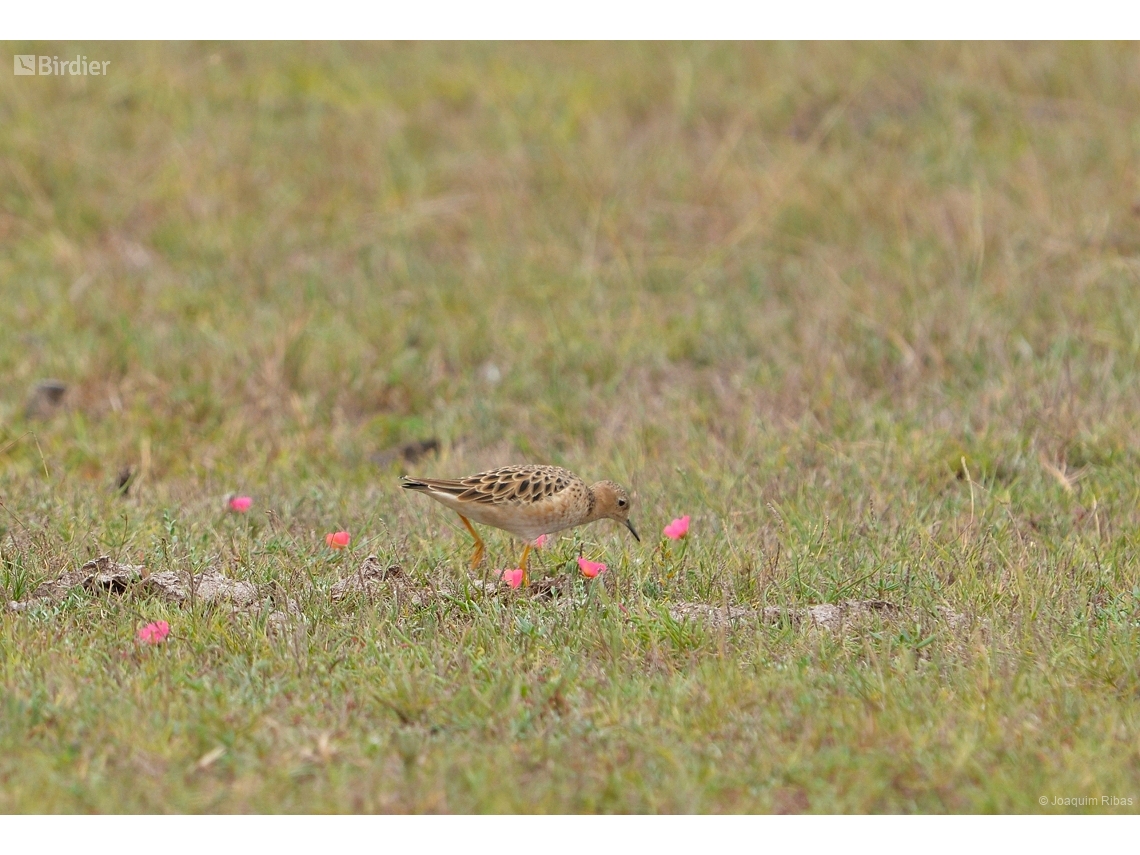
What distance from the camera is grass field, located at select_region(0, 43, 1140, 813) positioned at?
166 inches

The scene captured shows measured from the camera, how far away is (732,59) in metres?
12.9

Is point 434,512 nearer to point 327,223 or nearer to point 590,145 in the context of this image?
point 327,223

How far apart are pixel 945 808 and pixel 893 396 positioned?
4.47 m

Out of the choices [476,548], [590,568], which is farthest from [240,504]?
[590,568]

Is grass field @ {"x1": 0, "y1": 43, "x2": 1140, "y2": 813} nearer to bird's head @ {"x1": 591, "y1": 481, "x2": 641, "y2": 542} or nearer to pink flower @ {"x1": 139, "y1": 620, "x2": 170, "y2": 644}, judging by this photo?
pink flower @ {"x1": 139, "y1": 620, "x2": 170, "y2": 644}

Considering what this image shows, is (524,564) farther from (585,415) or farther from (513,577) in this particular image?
(585,415)

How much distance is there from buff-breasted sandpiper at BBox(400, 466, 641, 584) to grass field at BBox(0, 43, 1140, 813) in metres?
0.24

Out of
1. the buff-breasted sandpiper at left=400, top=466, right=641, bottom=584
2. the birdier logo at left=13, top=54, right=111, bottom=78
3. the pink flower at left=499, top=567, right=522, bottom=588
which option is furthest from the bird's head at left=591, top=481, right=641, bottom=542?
the birdier logo at left=13, top=54, right=111, bottom=78

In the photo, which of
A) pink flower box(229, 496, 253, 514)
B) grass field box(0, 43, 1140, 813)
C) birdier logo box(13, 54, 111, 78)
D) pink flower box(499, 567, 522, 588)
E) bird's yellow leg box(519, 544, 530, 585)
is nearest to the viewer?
grass field box(0, 43, 1140, 813)

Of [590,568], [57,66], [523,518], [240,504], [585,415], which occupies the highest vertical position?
[57,66]

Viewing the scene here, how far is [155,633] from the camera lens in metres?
4.82

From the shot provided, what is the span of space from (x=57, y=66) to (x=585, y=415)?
7.31m

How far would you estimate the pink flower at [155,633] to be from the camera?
4801mm

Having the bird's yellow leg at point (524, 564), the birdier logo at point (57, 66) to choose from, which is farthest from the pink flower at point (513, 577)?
the birdier logo at point (57, 66)
